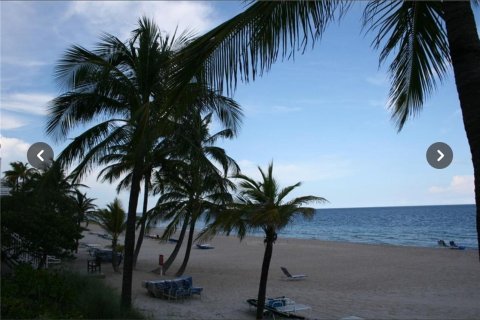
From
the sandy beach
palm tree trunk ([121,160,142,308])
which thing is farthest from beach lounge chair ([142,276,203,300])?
palm tree trunk ([121,160,142,308])

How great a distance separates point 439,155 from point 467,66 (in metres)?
1.66

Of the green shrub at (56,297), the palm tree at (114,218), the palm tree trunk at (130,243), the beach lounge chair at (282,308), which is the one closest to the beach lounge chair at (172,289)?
the beach lounge chair at (282,308)

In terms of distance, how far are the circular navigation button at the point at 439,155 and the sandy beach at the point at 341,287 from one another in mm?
6459

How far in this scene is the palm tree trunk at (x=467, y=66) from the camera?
3.45 metres

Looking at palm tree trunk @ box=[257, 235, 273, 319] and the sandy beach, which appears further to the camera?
the sandy beach

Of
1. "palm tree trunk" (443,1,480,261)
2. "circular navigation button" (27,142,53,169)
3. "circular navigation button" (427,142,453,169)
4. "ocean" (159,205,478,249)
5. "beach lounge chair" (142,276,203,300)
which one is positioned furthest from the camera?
"ocean" (159,205,478,249)

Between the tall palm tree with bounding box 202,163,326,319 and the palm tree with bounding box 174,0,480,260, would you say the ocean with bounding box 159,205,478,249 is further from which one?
the palm tree with bounding box 174,0,480,260

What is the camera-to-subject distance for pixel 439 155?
16.4ft

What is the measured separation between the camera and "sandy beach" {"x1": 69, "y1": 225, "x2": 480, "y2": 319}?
13.1 meters

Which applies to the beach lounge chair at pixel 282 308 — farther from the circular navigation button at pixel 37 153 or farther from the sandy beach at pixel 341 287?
the circular navigation button at pixel 37 153

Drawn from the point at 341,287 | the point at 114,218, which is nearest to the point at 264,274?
the point at 341,287

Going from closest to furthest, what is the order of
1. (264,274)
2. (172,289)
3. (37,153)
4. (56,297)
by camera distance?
1. (37,153)
2. (56,297)
3. (264,274)
4. (172,289)

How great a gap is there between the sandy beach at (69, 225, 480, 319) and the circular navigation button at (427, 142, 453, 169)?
21.2 ft

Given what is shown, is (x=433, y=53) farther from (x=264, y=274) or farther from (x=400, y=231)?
(x=400, y=231)
